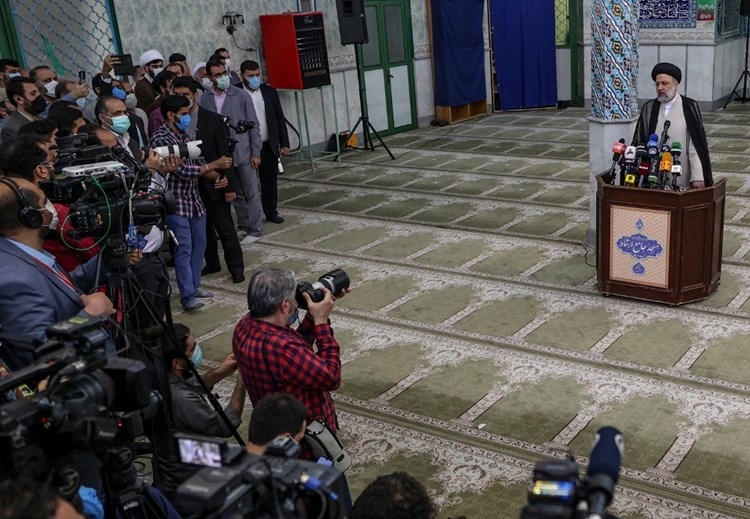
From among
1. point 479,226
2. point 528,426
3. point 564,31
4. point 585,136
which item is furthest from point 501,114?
point 528,426

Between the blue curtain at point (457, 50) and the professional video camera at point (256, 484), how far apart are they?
33.7 ft

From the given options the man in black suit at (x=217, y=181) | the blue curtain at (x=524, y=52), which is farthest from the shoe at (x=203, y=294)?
the blue curtain at (x=524, y=52)

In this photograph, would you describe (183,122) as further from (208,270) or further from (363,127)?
(363,127)

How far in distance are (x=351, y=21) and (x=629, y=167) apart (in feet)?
17.0

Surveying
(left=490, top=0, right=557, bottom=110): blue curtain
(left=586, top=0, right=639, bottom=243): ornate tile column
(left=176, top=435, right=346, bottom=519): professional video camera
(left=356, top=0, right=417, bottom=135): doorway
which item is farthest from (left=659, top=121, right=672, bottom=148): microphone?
(left=490, top=0, right=557, bottom=110): blue curtain

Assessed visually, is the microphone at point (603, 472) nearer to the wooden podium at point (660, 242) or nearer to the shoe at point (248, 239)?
the wooden podium at point (660, 242)

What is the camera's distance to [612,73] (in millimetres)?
5723

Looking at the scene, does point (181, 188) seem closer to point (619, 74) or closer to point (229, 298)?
point (229, 298)

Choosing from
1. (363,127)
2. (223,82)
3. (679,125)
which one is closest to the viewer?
(679,125)

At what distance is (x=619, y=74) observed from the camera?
570cm

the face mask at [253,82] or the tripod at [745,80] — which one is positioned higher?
the face mask at [253,82]

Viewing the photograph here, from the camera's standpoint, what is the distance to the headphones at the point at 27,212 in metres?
2.79

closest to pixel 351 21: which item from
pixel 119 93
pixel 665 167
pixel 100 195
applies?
pixel 119 93

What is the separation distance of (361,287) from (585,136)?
Result: 5169 mm
